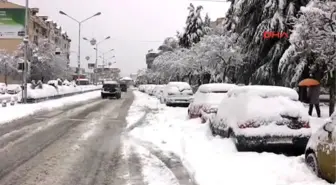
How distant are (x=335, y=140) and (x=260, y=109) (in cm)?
303

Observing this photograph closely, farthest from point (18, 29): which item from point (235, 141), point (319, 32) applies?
point (235, 141)

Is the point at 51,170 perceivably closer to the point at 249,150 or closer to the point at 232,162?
the point at 232,162

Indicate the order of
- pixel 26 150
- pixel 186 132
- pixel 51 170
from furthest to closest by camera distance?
pixel 186 132
pixel 26 150
pixel 51 170

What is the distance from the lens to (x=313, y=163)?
22.7 feet

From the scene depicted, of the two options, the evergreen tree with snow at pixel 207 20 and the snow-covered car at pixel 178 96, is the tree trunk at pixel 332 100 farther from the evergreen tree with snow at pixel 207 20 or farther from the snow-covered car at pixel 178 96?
the evergreen tree with snow at pixel 207 20

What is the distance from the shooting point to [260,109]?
9148 mm

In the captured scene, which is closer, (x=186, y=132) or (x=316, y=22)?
(x=186, y=132)

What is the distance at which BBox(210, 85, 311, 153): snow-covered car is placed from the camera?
29.2 ft

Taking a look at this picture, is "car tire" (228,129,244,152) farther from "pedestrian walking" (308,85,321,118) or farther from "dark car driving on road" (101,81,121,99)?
"dark car driving on road" (101,81,121,99)

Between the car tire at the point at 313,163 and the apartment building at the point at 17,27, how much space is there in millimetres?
47759

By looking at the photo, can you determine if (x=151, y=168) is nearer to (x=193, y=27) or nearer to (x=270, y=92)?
(x=270, y=92)

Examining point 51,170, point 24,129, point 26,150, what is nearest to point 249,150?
point 51,170

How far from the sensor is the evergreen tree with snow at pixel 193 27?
61406mm

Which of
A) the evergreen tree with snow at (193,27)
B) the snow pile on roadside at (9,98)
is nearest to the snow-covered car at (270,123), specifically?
the snow pile on roadside at (9,98)
